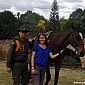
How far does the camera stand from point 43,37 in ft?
21.9

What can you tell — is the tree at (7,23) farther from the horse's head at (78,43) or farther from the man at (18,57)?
the man at (18,57)

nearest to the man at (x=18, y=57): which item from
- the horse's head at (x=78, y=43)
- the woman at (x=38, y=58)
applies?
the woman at (x=38, y=58)

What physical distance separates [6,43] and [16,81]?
14.2m

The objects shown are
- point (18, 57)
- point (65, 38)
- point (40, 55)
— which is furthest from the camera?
point (65, 38)

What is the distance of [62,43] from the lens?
9047 mm

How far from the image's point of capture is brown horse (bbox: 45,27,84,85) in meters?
8.31

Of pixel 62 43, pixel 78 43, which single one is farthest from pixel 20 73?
pixel 62 43

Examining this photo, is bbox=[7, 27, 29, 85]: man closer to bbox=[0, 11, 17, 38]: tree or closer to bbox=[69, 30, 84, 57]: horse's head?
bbox=[69, 30, 84, 57]: horse's head

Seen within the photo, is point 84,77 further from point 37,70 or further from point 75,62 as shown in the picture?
point 37,70

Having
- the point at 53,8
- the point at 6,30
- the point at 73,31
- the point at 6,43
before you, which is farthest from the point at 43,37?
the point at 53,8

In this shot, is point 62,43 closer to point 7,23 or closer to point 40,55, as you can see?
point 40,55

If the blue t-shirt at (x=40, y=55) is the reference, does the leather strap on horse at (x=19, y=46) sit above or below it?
above

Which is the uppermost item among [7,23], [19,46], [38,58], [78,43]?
[7,23]

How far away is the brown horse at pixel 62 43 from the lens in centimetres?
831
